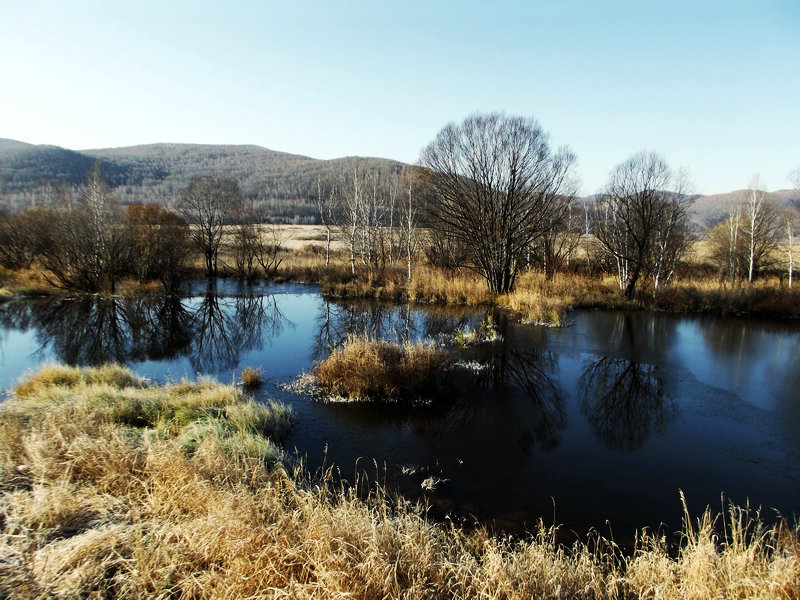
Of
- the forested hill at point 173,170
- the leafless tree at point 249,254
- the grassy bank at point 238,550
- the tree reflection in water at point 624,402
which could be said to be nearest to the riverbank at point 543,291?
the tree reflection in water at point 624,402

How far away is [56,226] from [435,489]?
27973mm

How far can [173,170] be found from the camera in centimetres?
14262

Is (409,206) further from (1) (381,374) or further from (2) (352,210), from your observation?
(1) (381,374)

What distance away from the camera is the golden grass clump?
976 cm

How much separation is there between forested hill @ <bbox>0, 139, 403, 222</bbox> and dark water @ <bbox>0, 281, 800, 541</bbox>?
58.8 m

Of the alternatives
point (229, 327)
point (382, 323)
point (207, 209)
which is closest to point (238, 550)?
point (382, 323)

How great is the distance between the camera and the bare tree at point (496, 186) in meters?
20.7

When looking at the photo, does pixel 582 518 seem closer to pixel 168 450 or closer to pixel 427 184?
pixel 168 450

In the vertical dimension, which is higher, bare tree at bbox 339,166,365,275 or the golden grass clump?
bare tree at bbox 339,166,365,275

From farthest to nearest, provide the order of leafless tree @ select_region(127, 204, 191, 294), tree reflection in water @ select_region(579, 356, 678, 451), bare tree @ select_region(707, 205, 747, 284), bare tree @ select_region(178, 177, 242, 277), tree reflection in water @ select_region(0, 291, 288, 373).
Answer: bare tree @ select_region(178, 177, 242, 277) < bare tree @ select_region(707, 205, 747, 284) < leafless tree @ select_region(127, 204, 191, 294) < tree reflection in water @ select_region(0, 291, 288, 373) < tree reflection in water @ select_region(579, 356, 678, 451)

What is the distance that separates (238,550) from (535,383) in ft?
29.3

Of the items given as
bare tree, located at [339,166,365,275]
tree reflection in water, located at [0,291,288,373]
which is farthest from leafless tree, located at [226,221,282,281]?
tree reflection in water, located at [0,291,288,373]

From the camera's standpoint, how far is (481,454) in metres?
7.41

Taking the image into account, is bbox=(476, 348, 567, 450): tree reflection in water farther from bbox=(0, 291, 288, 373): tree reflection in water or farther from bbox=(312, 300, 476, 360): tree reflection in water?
bbox=(0, 291, 288, 373): tree reflection in water
